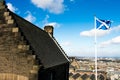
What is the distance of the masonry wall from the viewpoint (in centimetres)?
1390

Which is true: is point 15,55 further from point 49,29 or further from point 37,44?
point 49,29

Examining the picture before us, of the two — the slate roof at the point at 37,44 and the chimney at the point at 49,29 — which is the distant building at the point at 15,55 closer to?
the slate roof at the point at 37,44

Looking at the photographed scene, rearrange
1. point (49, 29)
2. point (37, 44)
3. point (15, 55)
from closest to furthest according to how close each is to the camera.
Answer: point (15, 55) → point (37, 44) → point (49, 29)

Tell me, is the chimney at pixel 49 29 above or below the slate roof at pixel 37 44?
above

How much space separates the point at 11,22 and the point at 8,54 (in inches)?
91.6

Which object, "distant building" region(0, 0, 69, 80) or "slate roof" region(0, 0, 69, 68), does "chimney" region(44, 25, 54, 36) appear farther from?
"distant building" region(0, 0, 69, 80)

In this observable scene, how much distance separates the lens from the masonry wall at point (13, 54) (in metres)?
13.9

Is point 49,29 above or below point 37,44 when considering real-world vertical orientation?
above

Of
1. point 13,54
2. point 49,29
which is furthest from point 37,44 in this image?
point 49,29

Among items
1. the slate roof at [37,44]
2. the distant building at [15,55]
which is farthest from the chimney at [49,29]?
the distant building at [15,55]

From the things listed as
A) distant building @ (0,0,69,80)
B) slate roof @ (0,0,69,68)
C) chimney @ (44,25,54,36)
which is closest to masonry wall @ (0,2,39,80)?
distant building @ (0,0,69,80)

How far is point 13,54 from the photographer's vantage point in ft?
47.4

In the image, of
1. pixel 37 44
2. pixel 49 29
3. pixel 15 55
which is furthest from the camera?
pixel 49 29

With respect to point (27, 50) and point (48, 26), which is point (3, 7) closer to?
point (27, 50)
